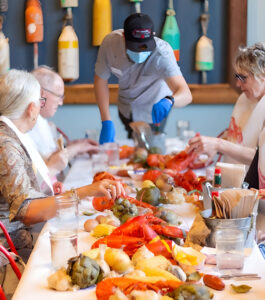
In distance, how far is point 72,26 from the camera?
168 inches

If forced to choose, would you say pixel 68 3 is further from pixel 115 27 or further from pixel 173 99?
pixel 173 99

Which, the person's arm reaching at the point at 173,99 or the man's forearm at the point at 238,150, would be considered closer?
the man's forearm at the point at 238,150

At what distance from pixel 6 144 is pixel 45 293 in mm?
725

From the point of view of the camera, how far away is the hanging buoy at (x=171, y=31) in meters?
3.93

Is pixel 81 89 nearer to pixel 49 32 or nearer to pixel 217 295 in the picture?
pixel 49 32

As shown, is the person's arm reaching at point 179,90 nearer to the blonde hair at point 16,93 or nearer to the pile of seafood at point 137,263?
the blonde hair at point 16,93

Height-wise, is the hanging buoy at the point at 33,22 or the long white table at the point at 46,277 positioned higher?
the hanging buoy at the point at 33,22

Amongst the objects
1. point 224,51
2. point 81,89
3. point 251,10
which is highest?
point 251,10

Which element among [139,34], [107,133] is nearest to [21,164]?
[139,34]

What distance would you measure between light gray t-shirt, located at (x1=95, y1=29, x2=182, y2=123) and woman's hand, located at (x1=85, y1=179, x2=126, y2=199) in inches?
50.1

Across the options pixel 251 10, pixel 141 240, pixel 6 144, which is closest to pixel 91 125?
pixel 251 10

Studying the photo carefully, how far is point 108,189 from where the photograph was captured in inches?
65.1

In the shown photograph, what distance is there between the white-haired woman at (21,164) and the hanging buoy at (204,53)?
2424 millimetres

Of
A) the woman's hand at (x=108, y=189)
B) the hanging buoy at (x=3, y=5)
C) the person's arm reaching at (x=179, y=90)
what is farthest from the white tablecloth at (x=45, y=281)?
the hanging buoy at (x=3, y=5)
